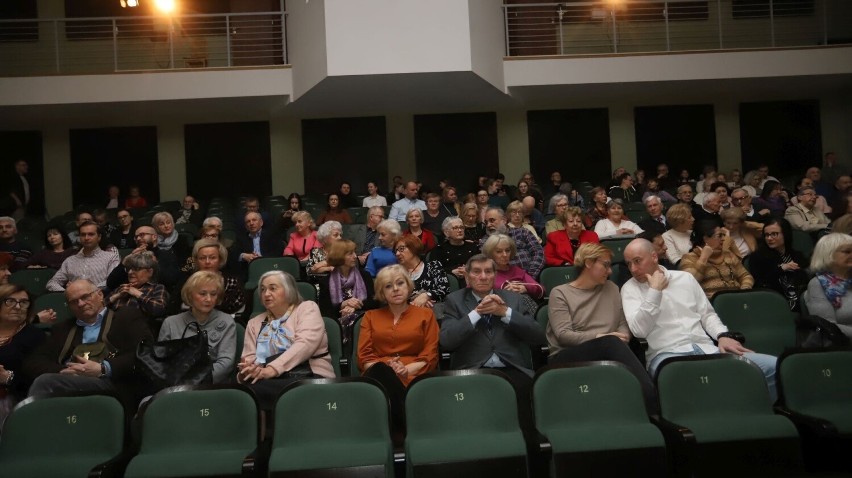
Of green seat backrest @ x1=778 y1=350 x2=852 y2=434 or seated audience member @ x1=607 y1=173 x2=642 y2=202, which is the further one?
seated audience member @ x1=607 y1=173 x2=642 y2=202

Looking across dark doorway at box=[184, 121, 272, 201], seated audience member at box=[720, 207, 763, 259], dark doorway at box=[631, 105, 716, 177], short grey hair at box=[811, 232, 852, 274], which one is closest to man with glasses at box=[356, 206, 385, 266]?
seated audience member at box=[720, 207, 763, 259]

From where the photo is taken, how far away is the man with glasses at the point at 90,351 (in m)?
3.89

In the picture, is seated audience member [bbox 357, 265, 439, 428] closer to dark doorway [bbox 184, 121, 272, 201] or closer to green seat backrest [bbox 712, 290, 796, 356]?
green seat backrest [bbox 712, 290, 796, 356]

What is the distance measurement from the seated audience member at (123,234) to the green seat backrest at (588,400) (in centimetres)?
513

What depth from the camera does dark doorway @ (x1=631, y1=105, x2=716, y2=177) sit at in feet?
42.0

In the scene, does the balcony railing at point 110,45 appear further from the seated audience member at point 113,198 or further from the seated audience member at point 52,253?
the seated audience member at point 52,253

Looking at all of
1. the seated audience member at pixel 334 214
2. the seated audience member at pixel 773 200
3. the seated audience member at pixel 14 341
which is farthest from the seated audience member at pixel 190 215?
the seated audience member at pixel 773 200

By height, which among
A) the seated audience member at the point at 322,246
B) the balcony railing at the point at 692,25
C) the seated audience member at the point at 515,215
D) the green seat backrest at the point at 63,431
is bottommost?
the green seat backrest at the point at 63,431

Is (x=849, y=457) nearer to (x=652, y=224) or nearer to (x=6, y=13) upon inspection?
(x=652, y=224)

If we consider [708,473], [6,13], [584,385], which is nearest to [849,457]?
[708,473]

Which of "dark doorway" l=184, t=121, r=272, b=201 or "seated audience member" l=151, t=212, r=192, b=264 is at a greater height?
"dark doorway" l=184, t=121, r=272, b=201

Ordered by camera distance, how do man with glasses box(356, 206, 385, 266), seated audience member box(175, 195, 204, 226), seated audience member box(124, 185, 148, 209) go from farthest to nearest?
seated audience member box(124, 185, 148, 209)
seated audience member box(175, 195, 204, 226)
man with glasses box(356, 206, 385, 266)

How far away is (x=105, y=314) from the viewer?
Result: 169 inches

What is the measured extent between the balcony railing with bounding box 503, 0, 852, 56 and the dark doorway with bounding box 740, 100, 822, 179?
1099mm
